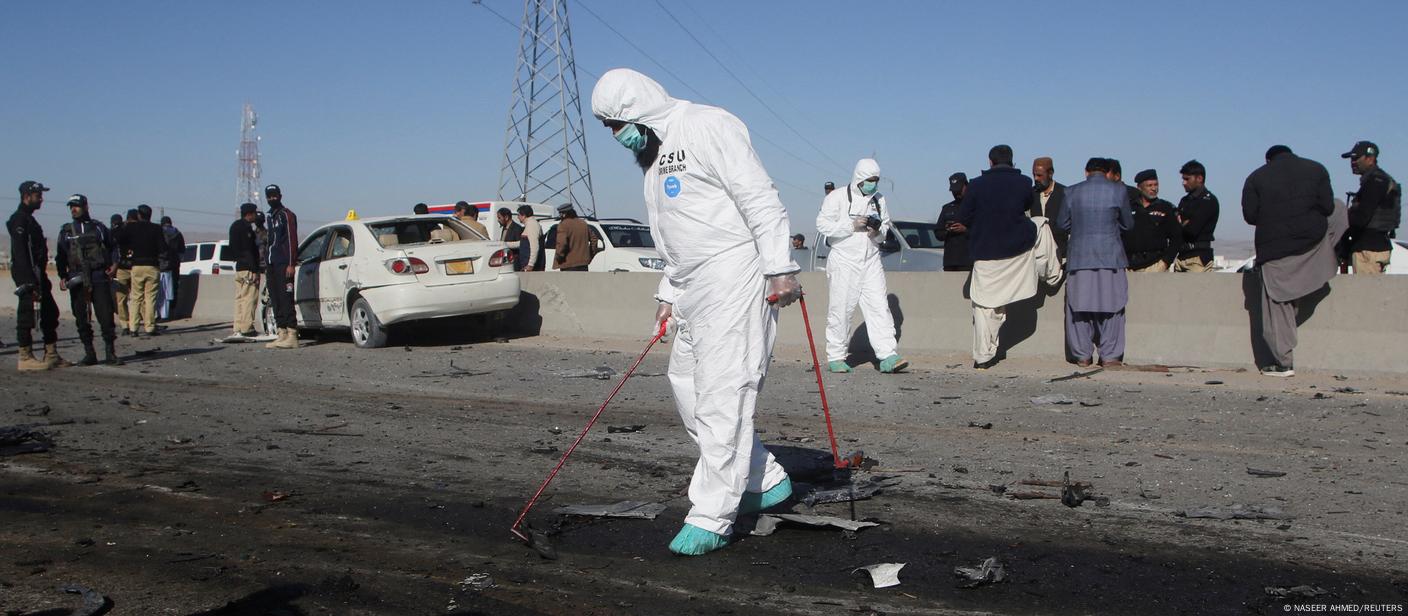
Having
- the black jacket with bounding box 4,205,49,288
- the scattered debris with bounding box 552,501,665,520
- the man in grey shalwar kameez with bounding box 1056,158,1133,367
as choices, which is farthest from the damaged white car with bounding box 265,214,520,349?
the scattered debris with bounding box 552,501,665,520

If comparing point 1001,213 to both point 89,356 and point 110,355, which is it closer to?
point 110,355

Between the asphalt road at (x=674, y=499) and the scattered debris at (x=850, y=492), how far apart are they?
0.08m

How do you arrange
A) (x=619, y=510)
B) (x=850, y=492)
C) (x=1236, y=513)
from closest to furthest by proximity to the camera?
(x=1236, y=513) → (x=619, y=510) → (x=850, y=492)

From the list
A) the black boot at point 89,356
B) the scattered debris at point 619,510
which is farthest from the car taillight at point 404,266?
the scattered debris at point 619,510

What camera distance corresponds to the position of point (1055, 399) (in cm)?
855

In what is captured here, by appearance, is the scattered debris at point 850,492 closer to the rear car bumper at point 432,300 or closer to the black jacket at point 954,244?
the black jacket at point 954,244

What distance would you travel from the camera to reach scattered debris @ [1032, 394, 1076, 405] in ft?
27.8

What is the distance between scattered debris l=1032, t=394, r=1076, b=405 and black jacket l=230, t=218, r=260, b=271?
11.4 metres

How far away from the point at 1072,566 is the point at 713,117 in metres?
2.19

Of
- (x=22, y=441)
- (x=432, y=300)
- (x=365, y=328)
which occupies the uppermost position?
(x=432, y=300)

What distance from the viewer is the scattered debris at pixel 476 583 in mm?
3977

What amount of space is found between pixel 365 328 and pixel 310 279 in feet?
4.71

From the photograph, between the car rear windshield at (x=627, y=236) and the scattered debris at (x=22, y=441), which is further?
the car rear windshield at (x=627, y=236)

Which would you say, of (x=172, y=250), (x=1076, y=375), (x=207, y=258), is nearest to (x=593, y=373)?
(x=1076, y=375)
